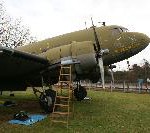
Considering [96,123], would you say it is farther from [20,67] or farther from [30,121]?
[20,67]

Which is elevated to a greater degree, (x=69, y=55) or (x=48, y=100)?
(x=69, y=55)

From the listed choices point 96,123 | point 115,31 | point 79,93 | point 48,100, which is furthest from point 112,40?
point 79,93

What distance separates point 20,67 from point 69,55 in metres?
2.67

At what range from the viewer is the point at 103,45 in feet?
58.4

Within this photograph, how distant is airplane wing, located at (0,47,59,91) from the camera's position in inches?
562

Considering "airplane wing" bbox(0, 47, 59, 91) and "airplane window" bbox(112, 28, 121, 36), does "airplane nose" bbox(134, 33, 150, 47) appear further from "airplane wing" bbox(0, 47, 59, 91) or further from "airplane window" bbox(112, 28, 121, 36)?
"airplane wing" bbox(0, 47, 59, 91)

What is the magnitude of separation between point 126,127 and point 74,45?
17.4 feet

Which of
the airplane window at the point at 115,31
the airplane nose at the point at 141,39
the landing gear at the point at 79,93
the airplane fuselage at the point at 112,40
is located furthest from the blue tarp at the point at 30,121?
the landing gear at the point at 79,93

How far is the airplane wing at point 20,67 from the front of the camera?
14.3m

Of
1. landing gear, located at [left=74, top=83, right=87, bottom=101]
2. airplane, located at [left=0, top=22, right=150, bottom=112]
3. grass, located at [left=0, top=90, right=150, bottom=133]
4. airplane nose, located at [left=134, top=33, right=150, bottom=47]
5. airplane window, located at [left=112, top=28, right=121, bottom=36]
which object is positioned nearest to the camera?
grass, located at [left=0, top=90, right=150, bottom=133]

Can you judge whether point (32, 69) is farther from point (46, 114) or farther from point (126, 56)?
point (126, 56)

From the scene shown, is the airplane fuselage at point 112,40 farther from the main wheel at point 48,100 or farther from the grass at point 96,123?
the grass at point 96,123

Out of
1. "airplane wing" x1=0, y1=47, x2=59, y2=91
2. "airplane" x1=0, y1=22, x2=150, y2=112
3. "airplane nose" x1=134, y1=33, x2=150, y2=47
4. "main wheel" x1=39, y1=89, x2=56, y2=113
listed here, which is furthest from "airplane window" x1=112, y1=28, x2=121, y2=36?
"main wheel" x1=39, y1=89, x2=56, y2=113

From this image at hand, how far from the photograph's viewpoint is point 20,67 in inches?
615
